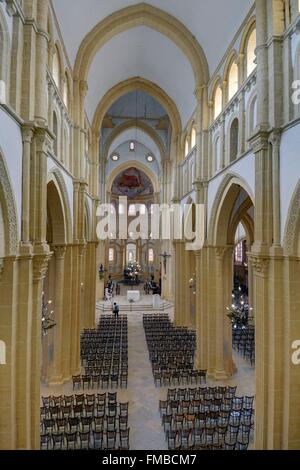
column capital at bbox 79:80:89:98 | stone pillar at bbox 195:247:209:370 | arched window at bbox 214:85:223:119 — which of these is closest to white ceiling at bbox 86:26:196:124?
column capital at bbox 79:80:89:98

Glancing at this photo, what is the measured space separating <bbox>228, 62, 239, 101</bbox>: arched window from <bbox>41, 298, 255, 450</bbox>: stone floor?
13338 millimetres

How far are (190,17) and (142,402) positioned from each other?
17.9 meters

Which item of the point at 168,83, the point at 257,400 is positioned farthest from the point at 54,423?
the point at 168,83

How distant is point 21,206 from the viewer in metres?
7.98

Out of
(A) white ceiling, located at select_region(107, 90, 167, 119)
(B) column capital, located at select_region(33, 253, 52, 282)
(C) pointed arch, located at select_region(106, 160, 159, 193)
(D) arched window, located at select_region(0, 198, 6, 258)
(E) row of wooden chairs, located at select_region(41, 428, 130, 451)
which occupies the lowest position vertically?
(E) row of wooden chairs, located at select_region(41, 428, 130, 451)

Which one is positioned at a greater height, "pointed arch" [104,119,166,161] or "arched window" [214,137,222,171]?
"pointed arch" [104,119,166,161]

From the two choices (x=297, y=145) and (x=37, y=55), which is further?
(x=37, y=55)

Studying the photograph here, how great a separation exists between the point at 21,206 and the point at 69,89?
30.1ft

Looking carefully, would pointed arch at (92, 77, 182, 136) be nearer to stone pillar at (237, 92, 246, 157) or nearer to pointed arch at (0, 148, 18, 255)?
stone pillar at (237, 92, 246, 157)

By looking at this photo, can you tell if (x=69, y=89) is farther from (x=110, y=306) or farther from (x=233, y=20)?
(x=110, y=306)

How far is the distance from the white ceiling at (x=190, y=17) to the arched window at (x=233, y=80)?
1.16 m

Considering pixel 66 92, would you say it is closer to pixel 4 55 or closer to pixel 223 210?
pixel 4 55

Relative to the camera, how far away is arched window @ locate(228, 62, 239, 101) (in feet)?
42.4

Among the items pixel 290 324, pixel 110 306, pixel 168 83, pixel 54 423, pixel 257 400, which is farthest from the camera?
pixel 110 306
